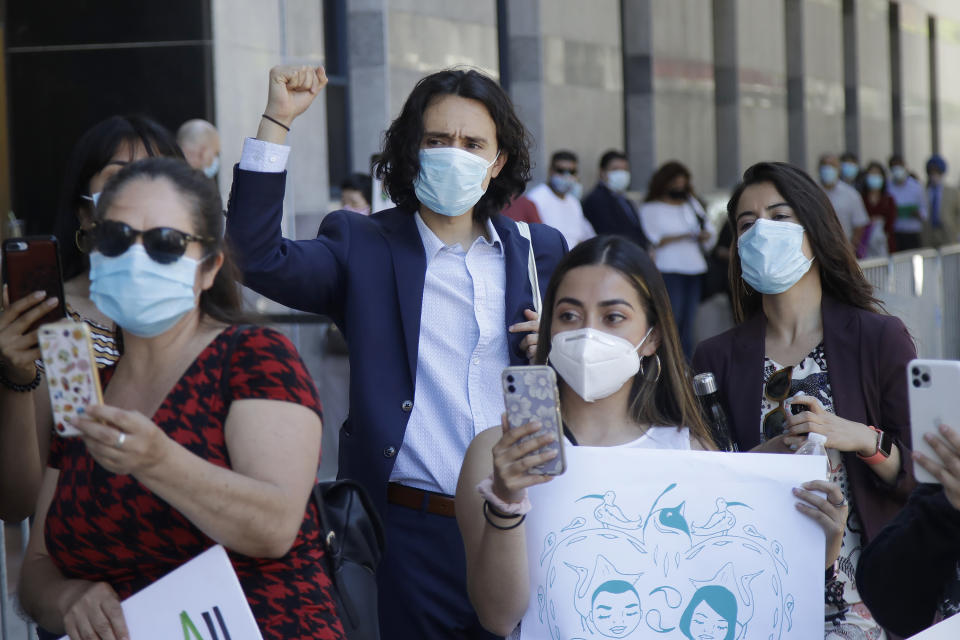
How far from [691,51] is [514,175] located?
1611 cm

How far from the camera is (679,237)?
41.1 ft

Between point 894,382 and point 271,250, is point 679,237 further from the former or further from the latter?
point 271,250

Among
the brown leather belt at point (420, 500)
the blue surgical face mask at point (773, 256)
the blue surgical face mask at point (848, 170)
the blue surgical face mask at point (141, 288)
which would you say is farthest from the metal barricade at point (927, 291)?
the blue surgical face mask at point (848, 170)

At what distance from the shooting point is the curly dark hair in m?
4.03

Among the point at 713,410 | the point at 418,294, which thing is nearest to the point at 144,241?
the point at 418,294

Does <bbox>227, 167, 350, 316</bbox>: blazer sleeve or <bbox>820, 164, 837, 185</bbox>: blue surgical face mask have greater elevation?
<bbox>820, 164, 837, 185</bbox>: blue surgical face mask

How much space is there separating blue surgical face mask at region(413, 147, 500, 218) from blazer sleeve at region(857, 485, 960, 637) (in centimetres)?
162

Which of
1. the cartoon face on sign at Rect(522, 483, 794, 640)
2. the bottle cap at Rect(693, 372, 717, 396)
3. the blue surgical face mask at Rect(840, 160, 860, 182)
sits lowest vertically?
the cartoon face on sign at Rect(522, 483, 794, 640)

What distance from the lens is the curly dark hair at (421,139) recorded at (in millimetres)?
4027

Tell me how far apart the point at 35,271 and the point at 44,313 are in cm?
11

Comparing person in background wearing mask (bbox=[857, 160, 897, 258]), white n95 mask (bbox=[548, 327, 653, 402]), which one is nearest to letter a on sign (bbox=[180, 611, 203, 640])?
white n95 mask (bbox=[548, 327, 653, 402])

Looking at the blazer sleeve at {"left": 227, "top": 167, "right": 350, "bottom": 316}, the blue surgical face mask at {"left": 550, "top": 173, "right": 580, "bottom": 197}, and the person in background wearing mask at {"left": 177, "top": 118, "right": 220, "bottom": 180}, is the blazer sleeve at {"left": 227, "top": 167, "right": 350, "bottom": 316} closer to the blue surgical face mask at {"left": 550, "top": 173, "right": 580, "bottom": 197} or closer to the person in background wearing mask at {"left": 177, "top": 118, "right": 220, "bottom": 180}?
the person in background wearing mask at {"left": 177, "top": 118, "right": 220, "bottom": 180}

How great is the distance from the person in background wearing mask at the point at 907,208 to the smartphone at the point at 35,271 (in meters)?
18.5

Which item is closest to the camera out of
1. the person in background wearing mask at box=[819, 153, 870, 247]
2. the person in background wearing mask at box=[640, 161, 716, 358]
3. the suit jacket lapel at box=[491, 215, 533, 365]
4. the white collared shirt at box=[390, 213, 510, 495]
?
the white collared shirt at box=[390, 213, 510, 495]
